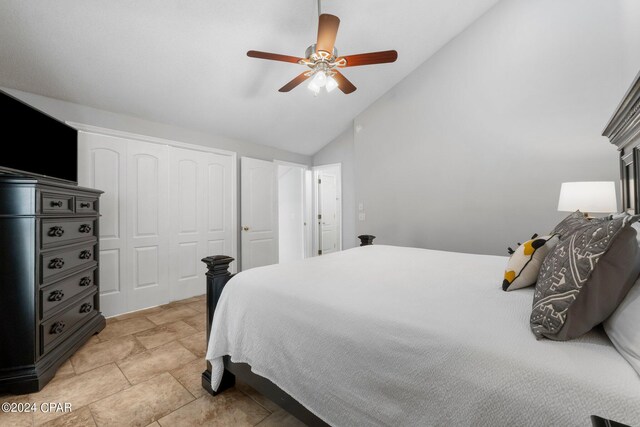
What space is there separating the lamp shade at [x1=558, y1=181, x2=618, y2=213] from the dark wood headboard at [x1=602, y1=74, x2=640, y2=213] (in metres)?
0.29

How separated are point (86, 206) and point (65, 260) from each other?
1.64 ft

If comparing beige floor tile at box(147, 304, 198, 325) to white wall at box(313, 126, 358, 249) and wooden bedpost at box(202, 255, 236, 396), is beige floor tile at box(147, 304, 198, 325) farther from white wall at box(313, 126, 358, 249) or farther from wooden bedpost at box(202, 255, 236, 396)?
white wall at box(313, 126, 358, 249)

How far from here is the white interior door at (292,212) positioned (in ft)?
17.2

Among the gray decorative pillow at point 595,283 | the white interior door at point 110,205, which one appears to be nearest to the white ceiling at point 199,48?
the white interior door at point 110,205

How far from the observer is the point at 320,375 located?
1.08 m

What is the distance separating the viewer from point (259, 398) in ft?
5.28

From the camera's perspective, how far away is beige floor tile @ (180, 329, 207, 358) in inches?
84.6

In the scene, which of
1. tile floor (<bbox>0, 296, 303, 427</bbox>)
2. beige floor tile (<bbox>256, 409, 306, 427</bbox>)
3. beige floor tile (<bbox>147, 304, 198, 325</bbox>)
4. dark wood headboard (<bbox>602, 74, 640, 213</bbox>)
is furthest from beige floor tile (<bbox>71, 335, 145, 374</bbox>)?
dark wood headboard (<bbox>602, 74, 640, 213</bbox>)

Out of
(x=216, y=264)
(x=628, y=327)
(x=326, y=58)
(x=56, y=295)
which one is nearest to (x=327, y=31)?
(x=326, y=58)

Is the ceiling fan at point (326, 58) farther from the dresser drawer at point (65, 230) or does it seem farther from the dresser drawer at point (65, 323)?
the dresser drawer at point (65, 323)

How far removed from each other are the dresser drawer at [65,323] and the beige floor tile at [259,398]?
1246 mm

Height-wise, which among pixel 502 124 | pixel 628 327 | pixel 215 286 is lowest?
pixel 215 286

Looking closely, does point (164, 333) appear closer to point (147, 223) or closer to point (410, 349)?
point (147, 223)

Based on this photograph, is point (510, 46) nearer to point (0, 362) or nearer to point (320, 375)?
point (320, 375)
